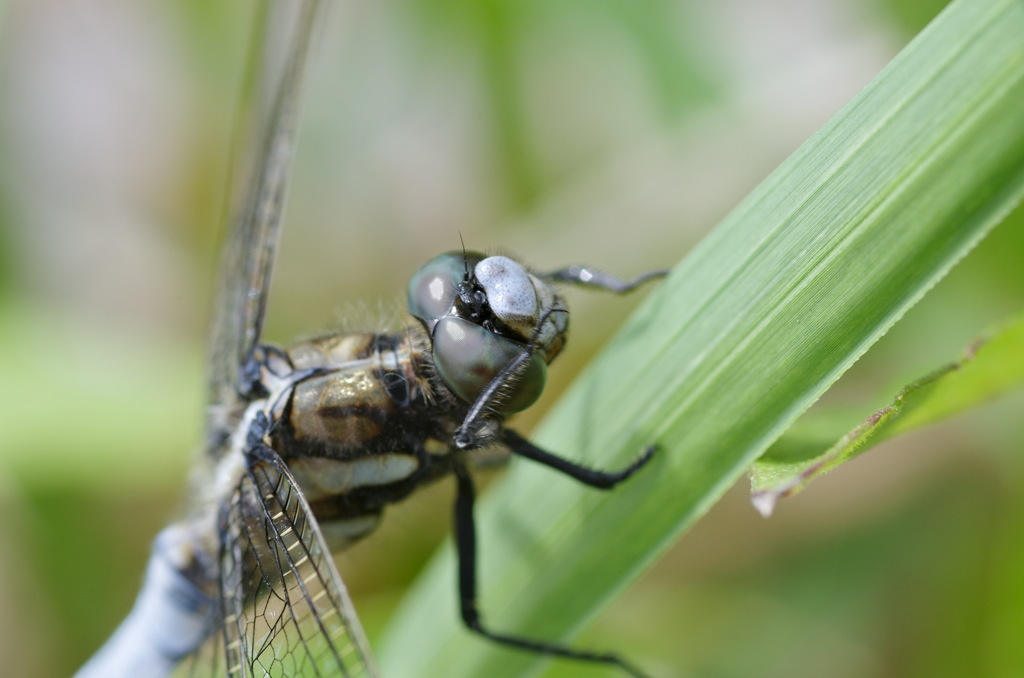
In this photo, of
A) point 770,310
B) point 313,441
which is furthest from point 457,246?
point 770,310

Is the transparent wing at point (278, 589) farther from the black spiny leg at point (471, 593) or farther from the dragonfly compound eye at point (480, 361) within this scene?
the dragonfly compound eye at point (480, 361)

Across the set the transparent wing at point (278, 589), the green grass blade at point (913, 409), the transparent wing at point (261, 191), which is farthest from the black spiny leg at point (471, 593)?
the green grass blade at point (913, 409)

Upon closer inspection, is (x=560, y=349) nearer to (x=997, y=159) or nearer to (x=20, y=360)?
(x=997, y=159)

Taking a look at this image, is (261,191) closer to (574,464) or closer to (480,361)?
(480,361)

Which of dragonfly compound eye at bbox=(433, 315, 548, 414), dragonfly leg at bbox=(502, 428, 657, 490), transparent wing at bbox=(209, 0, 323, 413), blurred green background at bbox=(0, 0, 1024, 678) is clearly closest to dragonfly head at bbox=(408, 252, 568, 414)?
dragonfly compound eye at bbox=(433, 315, 548, 414)

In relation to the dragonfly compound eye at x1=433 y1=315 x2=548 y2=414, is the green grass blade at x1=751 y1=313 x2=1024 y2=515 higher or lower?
lower

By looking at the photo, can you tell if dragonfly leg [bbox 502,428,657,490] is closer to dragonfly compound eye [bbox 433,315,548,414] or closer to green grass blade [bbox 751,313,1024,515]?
dragonfly compound eye [bbox 433,315,548,414]
